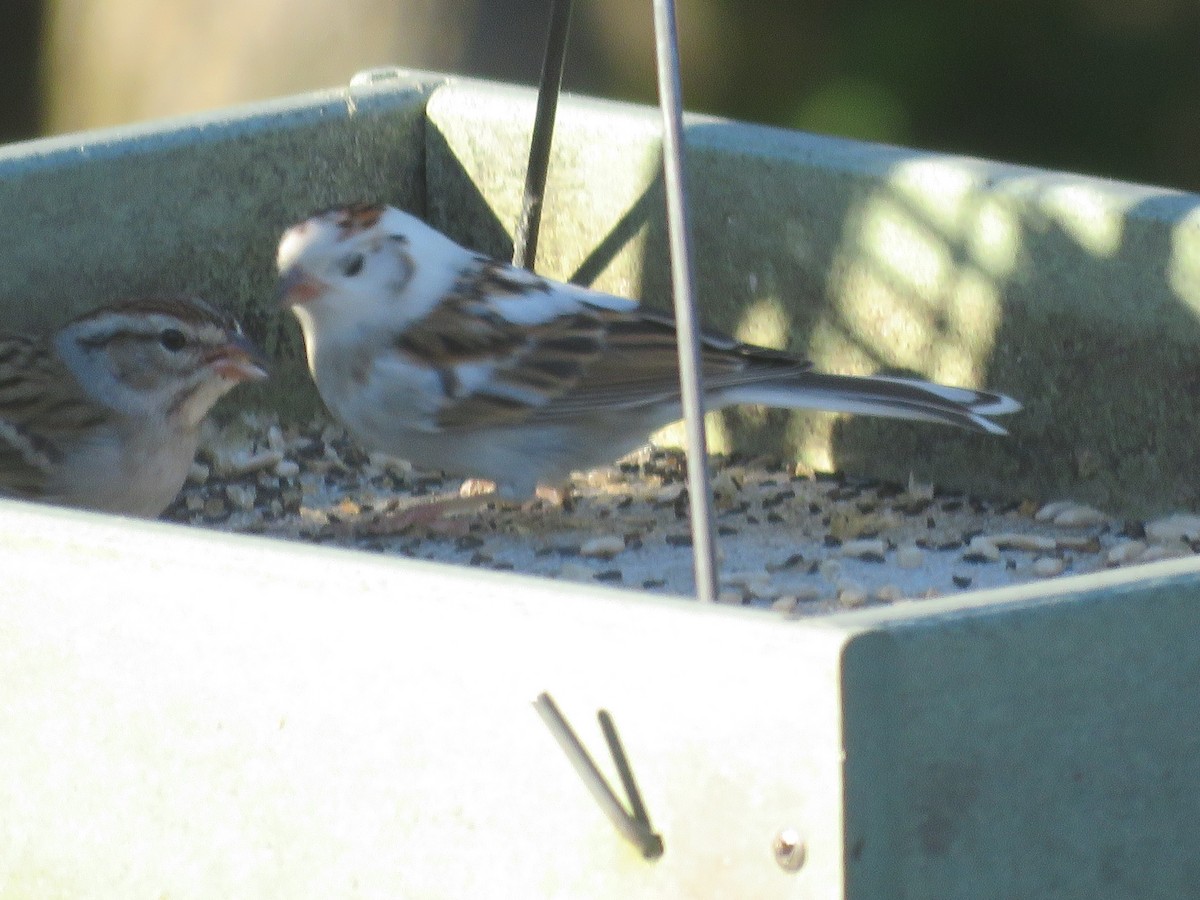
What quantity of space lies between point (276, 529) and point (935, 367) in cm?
78

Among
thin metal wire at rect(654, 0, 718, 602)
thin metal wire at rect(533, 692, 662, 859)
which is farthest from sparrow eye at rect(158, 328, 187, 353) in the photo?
thin metal wire at rect(533, 692, 662, 859)

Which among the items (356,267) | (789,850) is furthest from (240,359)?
(789,850)

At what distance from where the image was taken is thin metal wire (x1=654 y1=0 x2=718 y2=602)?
2066mm

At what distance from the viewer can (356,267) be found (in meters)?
3.22

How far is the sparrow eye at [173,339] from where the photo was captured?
10.6ft

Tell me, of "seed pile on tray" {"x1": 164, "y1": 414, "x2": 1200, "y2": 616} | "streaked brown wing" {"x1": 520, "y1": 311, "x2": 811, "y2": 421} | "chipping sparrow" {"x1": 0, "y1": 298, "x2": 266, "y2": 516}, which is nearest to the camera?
"seed pile on tray" {"x1": 164, "y1": 414, "x2": 1200, "y2": 616}

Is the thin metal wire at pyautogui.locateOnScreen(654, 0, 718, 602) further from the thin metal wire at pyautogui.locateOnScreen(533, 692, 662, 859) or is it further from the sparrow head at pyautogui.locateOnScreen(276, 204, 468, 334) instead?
the sparrow head at pyautogui.locateOnScreen(276, 204, 468, 334)

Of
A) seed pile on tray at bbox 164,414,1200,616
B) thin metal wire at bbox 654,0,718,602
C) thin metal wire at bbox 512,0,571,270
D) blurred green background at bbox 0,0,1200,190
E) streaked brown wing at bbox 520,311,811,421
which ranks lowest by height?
thin metal wire at bbox 654,0,718,602

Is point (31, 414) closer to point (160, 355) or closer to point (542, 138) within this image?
point (160, 355)

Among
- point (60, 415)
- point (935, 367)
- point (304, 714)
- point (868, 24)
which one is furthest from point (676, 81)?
point (868, 24)

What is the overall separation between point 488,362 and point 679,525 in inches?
12.0

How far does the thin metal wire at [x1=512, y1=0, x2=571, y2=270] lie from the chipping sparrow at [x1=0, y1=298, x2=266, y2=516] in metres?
→ 0.39

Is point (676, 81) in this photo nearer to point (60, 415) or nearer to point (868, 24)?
point (60, 415)

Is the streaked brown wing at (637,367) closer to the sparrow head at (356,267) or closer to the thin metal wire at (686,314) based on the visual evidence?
the sparrow head at (356,267)
